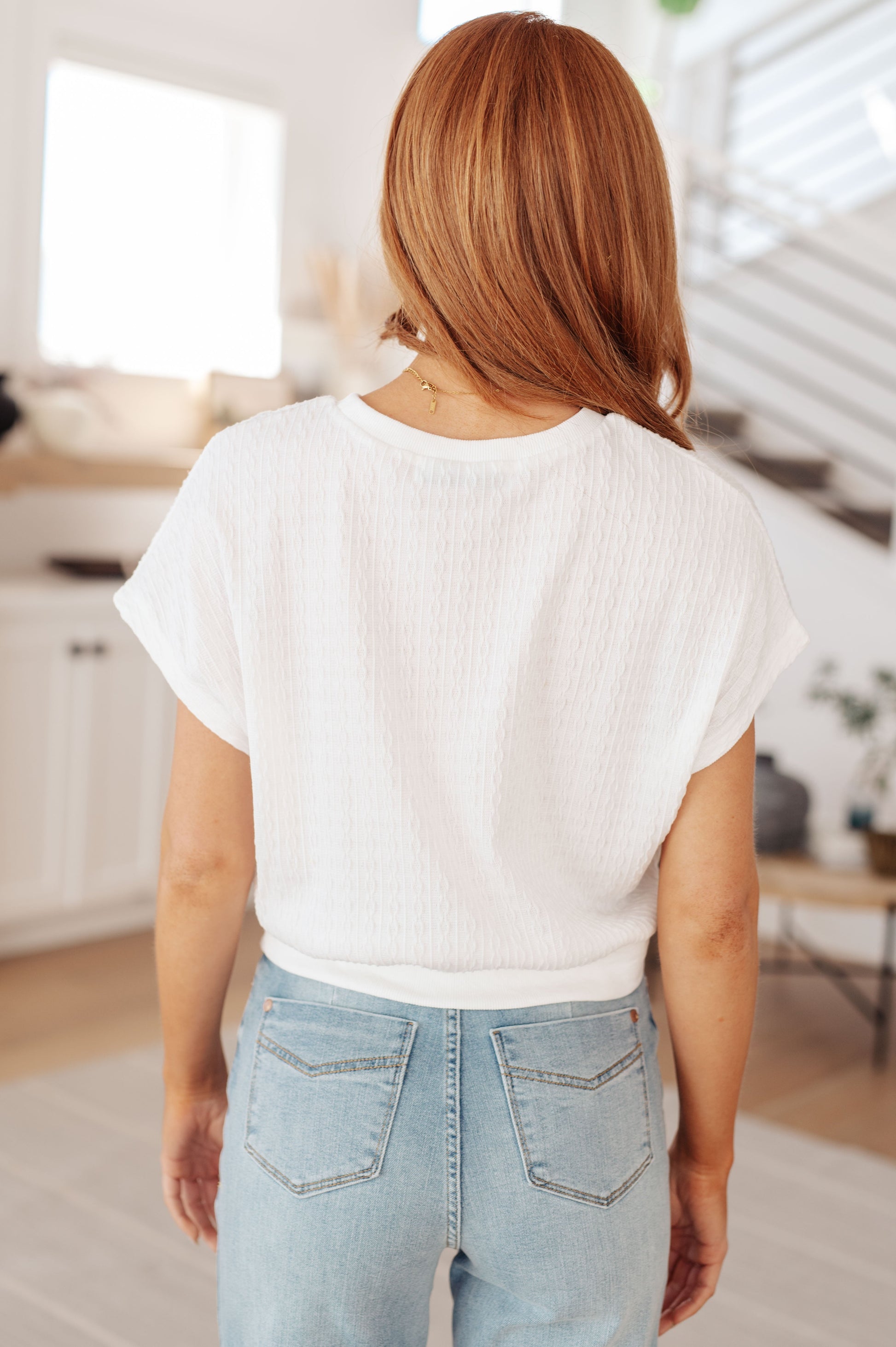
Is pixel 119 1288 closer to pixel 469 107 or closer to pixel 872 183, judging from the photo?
pixel 469 107

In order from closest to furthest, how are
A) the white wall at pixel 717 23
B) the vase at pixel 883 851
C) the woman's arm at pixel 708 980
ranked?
the woman's arm at pixel 708 980
the vase at pixel 883 851
the white wall at pixel 717 23

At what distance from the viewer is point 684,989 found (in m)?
0.96

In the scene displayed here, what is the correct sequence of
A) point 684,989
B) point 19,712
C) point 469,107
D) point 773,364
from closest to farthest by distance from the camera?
point 469,107
point 684,989
point 19,712
point 773,364

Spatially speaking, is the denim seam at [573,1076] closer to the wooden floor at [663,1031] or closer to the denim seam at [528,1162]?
the denim seam at [528,1162]

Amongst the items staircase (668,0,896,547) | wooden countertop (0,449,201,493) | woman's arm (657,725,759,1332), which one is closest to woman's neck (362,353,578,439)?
woman's arm (657,725,759,1332)

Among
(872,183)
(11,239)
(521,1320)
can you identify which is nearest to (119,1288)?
(521,1320)

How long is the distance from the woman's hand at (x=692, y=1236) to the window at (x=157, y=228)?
144 inches

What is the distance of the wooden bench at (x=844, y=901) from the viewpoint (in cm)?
323

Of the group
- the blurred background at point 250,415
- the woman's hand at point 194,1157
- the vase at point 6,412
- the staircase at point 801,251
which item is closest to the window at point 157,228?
the blurred background at point 250,415

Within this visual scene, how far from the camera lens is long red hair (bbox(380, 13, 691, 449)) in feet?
2.62

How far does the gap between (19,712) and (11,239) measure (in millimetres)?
1372

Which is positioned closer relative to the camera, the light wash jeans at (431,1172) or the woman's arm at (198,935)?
the light wash jeans at (431,1172)

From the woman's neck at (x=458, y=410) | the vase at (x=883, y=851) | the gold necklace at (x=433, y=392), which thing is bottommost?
the vase at (x=883, y=851)

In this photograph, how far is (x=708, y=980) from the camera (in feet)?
3.12
